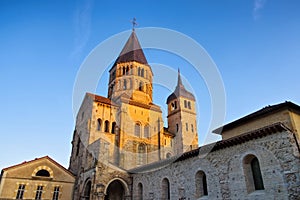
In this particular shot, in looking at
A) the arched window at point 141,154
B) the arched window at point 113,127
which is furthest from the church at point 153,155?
the arched window at point 141,154

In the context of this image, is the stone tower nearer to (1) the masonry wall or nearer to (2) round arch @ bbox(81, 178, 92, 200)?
(2) round arch @ bbox(81, 178, 92, 200)

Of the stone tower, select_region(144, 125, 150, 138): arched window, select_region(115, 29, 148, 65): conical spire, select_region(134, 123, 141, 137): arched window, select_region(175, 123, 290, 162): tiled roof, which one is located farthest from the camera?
select_region(115, 29, 148, 65): conical spire

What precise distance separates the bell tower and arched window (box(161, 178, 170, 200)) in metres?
14.9

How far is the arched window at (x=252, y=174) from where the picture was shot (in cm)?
1106

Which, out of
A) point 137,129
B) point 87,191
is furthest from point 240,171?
point 137,129

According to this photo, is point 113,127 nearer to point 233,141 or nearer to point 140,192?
point 140,192

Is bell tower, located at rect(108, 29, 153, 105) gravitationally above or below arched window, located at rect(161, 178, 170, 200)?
above

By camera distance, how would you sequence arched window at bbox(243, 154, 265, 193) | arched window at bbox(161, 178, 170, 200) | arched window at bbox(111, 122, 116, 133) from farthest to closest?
arched window at bbox(111, 122, 116, 133) < arched window at bbox(161, 178, 170, 200) < arched window at bbox(243, 154, 265, 193)

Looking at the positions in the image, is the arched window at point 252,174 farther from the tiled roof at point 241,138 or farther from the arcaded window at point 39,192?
the arcaded window at point 39,192

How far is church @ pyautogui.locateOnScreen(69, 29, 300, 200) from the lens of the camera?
1045 centimetres

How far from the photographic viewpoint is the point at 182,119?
33344mm

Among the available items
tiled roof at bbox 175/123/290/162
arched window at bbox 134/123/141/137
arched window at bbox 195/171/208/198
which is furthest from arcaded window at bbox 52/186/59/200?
arched window at bbox 195/171/208/198

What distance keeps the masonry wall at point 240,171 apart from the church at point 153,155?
40mm

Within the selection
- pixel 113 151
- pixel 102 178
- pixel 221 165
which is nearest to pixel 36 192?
pixel 102 178
